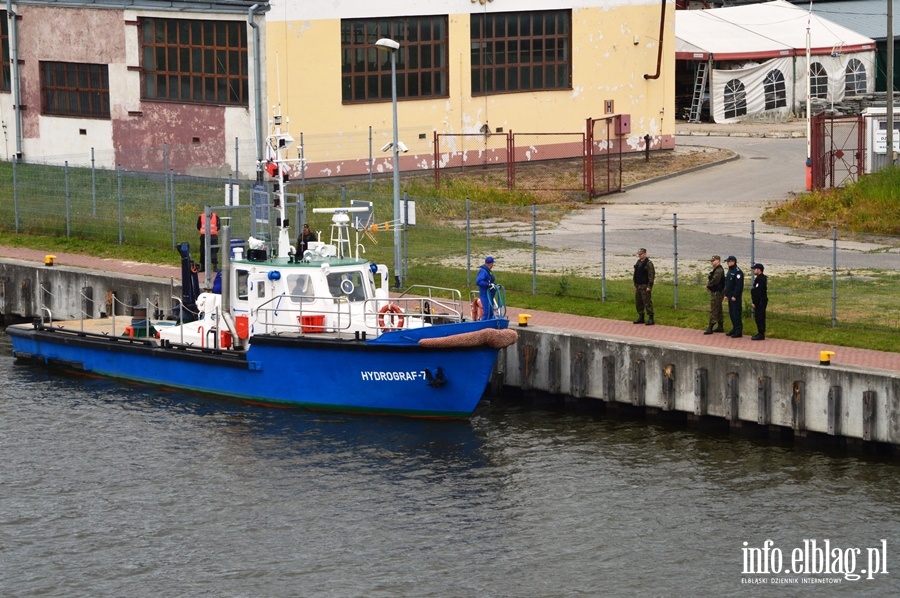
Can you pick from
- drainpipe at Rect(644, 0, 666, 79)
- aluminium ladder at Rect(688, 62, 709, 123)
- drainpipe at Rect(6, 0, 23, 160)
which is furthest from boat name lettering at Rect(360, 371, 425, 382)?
aluminium ladder at Rect(688, 62, 709, 123)

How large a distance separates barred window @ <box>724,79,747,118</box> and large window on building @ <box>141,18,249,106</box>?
2781 cm

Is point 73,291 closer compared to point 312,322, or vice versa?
point 312,322

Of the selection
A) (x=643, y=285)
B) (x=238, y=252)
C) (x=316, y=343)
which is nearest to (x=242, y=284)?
(x=238, y=252)

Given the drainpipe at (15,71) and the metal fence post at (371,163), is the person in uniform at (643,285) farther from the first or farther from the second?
the drainpipe at (15,71)

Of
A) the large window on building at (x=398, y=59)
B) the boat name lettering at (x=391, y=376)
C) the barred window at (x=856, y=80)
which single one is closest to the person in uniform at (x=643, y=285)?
the boat name lettering at (x=391, y=376)

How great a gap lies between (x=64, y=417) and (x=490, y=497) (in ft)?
30.4

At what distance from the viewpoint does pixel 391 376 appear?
95.0 ft

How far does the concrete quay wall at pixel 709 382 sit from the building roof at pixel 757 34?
38796mm

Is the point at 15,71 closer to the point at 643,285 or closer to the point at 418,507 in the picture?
the point at 643,285

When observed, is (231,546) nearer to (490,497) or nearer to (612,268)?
(490,497)

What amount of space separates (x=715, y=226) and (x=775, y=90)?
28028mm

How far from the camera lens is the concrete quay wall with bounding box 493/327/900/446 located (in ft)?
87.5

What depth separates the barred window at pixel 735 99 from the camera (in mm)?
67938

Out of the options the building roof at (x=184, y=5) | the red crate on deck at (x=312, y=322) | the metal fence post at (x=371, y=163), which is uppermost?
the building roof at (x=184, y=5)
